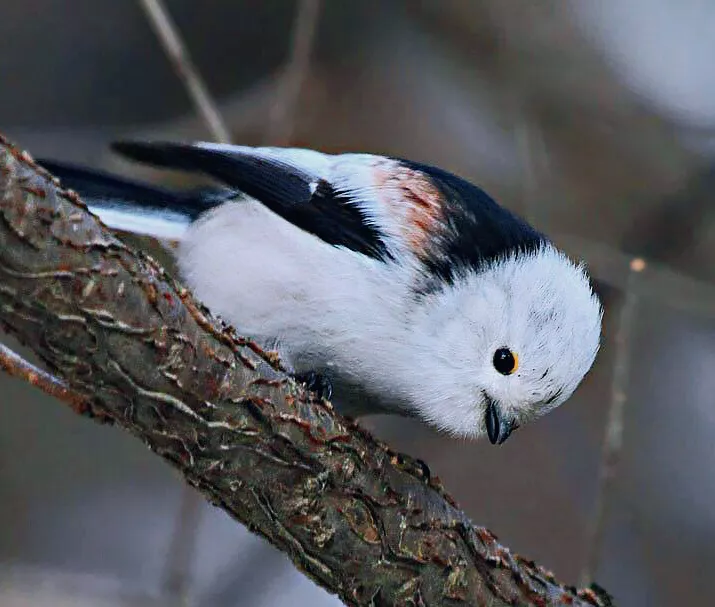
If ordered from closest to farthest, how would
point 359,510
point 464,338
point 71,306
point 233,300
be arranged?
1. point 71,306
2. point 359,510
3. point 464,338
4. point 233,300

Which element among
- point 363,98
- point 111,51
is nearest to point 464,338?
point 363,98

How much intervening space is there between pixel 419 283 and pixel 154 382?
0.80 m

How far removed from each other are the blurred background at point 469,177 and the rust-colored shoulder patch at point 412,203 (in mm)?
1258

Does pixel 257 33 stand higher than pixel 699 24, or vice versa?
pixel 699 24

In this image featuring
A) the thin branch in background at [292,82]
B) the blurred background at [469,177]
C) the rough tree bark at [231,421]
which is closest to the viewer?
the rough tree bark at [231,421]

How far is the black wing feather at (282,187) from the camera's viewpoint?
2447 mm

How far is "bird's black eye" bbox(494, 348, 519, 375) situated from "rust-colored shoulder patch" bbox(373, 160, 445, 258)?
0.31 meters

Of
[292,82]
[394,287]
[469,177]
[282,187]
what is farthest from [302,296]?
[469,177]

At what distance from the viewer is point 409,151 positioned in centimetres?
446

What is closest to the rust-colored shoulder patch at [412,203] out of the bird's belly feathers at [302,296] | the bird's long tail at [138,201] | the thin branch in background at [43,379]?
the bird's belly feathers at [302,296]

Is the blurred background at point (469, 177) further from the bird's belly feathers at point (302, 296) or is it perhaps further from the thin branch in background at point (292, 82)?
the bird's belly feathers at point (302, 296)

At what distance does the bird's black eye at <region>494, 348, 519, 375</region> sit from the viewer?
2.26 metres

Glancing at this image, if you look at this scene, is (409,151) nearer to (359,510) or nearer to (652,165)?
(652,165)

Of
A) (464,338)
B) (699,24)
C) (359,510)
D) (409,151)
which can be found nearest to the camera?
(359,510)
